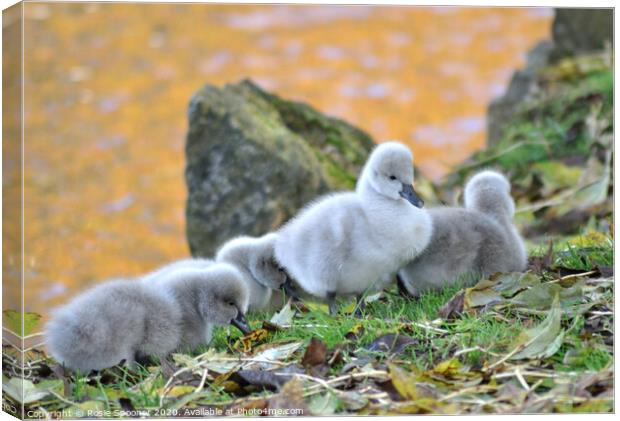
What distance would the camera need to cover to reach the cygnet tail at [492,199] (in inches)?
225

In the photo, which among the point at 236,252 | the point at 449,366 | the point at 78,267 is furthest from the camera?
the point at 78,267

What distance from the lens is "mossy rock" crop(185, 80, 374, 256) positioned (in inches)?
291

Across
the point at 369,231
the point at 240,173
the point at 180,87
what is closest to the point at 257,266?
the point at 369,231

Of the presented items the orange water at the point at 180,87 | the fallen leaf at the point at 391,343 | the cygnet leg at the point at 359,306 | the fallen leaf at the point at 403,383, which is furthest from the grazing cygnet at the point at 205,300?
the orange water at the point at 180,87

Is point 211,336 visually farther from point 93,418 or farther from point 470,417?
point 470,417

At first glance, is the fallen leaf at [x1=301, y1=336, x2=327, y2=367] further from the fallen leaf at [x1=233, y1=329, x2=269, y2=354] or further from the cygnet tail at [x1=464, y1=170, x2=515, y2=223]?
the cygnet tail at [x1=464, y1=170, x2=515, y2=223]

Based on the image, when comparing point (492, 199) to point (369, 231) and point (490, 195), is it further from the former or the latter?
point (369, 231)

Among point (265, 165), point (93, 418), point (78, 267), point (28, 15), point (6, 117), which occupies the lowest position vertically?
point (78, 267)

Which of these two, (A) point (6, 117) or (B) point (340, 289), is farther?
(B) point (340, 289)

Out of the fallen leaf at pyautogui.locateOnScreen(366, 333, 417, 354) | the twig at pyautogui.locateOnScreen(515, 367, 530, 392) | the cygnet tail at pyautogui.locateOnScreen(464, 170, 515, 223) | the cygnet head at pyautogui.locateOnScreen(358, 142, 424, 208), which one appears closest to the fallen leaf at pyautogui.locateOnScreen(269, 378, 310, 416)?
the fallen leaf at pyautogui.locateOnScreen(366, 333, 417, 354)

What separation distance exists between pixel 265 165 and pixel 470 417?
3.49 metres

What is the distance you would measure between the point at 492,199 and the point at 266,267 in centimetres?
121

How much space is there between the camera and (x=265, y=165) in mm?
7387

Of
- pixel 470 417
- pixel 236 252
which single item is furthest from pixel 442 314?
pixel 236 252
